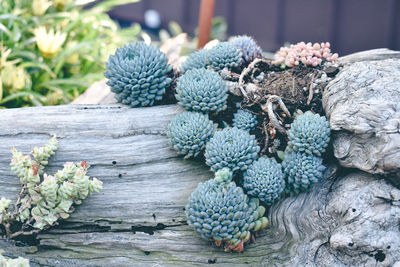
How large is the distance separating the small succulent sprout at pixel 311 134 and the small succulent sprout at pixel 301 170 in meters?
0.04

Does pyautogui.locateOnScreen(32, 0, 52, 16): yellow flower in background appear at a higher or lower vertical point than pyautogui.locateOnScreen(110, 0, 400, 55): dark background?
higher

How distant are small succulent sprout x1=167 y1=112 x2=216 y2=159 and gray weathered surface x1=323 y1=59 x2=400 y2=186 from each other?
0.69 metres

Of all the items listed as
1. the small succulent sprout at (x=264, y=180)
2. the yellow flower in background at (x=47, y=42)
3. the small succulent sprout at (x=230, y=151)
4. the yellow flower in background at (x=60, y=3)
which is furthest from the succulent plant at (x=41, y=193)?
→ the yellow flower in background at (x=60, y=3)

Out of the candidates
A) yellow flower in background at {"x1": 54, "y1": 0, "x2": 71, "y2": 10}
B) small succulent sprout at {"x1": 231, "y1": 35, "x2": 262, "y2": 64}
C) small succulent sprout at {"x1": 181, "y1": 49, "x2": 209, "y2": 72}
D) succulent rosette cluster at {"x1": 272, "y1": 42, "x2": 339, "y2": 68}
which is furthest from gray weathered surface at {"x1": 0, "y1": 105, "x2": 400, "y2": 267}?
yellow flower in background at {"x1": 54, "y1": 0, "x2": 71, "y2": 10}

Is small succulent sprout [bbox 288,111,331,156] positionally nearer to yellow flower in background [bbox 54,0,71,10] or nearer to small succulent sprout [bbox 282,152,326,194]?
small succulent sprout [bbox 282,152,326,194]

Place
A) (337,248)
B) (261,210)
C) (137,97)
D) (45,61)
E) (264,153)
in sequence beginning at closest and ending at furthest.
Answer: (337,248)
(261,210)
(264,153)
(137,97)
(45,61)

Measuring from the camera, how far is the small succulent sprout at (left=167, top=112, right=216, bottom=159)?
2262 mm

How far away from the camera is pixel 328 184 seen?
7.27ft

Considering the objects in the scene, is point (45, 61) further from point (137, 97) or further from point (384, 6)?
point (384, 6)

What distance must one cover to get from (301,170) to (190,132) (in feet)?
2.10

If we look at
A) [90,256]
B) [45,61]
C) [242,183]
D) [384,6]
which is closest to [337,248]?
[242,183]

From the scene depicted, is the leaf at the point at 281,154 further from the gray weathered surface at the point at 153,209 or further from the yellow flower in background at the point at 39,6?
the yellow flower in background at the point at 39,6

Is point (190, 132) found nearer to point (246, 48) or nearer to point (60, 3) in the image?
point (246, 48)

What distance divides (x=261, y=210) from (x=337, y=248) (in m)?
0.42
